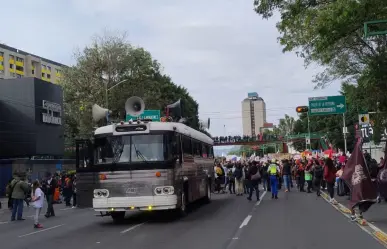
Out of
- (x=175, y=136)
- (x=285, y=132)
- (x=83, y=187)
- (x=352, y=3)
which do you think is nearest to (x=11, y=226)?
(x=83, y=187)

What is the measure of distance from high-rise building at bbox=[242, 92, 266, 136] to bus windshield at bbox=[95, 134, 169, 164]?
118 meters

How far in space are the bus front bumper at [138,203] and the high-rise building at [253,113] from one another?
388 ft

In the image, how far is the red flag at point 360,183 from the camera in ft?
43.0

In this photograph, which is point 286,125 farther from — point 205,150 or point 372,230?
point 372,230

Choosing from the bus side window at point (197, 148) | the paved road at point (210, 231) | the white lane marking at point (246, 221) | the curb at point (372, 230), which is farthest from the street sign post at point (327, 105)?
the white lane marking at point (246, 221)

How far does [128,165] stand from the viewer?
48.6ft

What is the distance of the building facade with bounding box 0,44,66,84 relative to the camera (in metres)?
103

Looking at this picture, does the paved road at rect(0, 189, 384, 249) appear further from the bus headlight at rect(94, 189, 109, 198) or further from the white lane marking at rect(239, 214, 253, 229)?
the bus headlight at rect(94, 189, 109, 198)

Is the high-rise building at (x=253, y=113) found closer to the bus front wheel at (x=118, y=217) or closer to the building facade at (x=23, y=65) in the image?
the building facade at (x=23, y=65)

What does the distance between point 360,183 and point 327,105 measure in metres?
18.6

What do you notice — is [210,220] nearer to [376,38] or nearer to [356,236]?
[356,236]

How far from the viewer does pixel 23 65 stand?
110125 millimetres

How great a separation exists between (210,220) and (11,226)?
7.00m

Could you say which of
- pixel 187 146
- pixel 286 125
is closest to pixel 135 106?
pixel 187 146
